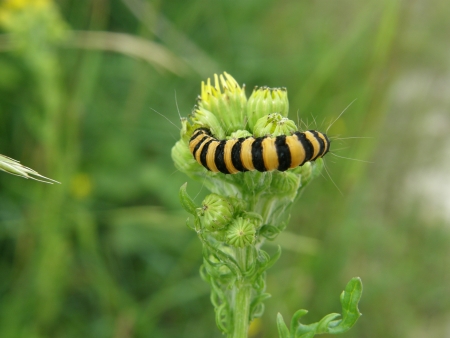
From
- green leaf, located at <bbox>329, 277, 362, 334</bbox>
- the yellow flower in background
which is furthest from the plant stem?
the yellow flower in background

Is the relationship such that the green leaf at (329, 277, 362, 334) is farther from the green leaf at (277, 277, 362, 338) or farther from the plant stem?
the plant stem

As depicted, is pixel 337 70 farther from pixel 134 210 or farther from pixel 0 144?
pixel 0 144

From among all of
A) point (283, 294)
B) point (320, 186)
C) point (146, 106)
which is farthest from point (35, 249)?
point (320, 186)

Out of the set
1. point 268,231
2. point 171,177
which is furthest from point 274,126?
point 171,177

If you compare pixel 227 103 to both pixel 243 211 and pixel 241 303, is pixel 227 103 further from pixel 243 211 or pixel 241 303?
pixel 241 303

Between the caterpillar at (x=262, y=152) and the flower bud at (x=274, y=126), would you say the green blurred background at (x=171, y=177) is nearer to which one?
the flower bud at (x=274, y=126)

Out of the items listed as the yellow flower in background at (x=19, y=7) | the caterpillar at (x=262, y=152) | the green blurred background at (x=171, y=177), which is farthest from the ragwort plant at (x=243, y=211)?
the yellow flower in background at (x=19, y=7)
